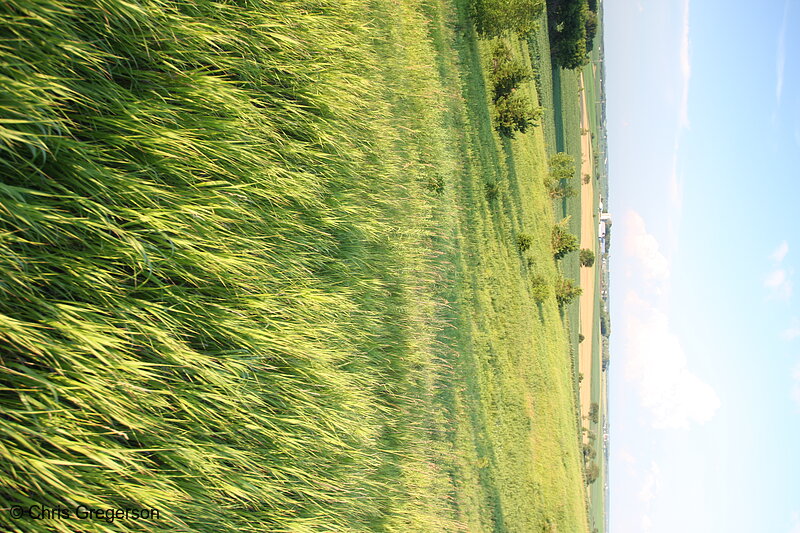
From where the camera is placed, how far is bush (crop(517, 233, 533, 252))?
18391 millimetres

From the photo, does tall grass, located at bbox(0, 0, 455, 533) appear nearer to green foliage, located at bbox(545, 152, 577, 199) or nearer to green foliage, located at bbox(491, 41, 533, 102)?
green foliage, located at bbox(491, 41, 533, 102)

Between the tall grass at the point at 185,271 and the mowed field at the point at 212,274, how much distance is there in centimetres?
2

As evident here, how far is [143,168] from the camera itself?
3.09m

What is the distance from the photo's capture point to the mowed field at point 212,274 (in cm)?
245

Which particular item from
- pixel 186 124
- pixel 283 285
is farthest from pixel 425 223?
pixel 186 124

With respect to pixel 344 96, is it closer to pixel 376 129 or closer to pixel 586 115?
pixel 376 129

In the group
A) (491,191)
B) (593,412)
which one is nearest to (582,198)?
(593,412)

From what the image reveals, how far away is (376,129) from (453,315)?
4.53 metres

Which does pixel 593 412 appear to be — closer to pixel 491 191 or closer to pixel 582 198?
pixel 582 198

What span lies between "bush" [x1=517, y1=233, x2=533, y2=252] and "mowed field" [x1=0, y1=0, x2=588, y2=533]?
10.6 metres

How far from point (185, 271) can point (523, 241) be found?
640 inches

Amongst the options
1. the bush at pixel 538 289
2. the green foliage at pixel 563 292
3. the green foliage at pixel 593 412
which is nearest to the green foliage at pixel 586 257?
the green foliage at pixel 593 412

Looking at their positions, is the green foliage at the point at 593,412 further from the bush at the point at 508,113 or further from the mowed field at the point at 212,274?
the mowed field at the point at 212,274

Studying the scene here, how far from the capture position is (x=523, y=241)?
60.6ft
